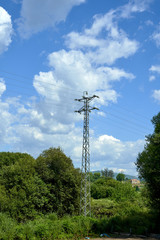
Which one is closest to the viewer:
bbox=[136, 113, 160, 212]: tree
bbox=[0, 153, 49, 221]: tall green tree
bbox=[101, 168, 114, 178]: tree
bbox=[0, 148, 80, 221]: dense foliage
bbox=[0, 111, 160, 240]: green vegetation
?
bbox=[0, 111, 160, 240]: green vegetation

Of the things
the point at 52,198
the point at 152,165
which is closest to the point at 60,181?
the point at 52,198

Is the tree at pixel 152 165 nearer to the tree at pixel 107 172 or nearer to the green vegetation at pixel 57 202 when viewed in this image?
the green vegetation at pixel 57 202

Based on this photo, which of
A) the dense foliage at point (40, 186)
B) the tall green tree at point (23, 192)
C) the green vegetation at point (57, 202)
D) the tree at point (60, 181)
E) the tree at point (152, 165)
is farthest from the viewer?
the tree at point (60, 181)

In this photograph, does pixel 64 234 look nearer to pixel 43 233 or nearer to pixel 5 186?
pixel 43 233

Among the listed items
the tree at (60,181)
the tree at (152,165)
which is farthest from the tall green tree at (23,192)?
the tree at (152,165)

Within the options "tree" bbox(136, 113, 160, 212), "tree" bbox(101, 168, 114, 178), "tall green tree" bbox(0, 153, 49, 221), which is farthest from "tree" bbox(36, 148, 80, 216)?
"tree" bbox(101, 168, 114, 178)

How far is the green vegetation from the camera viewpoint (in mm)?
15770

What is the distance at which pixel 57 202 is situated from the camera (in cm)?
2986

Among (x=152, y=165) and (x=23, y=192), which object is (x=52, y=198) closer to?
(x=23, y=192)

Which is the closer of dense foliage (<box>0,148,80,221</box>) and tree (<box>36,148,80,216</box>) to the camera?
dense foliage (<box>0,148,80,221</box>)

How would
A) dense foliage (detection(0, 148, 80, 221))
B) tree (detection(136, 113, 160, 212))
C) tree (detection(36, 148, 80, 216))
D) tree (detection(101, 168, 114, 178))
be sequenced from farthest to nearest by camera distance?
tree (detection(101, 168, 114, 178)), tree (detection(36, 148, 80, 216)), dense foliage (detection(0, 148, 80, 221)), tree (detection(136, 113, 160, 212))

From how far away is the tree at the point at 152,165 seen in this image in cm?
1723

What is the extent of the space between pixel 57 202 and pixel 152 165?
16887mm

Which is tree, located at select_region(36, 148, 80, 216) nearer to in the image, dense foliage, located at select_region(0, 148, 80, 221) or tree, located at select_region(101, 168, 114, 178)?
dense foliage, located at select_region(0, 148, 80, 221)
